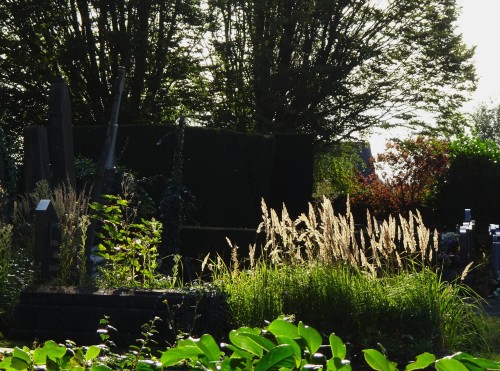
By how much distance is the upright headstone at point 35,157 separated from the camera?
11727mm

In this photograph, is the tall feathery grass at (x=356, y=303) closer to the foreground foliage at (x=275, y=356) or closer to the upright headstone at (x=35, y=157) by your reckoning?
the foreground foliage at (x=275, y=356)

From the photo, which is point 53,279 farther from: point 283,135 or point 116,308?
point 283,135

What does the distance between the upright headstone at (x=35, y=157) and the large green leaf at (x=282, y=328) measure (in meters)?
10.0

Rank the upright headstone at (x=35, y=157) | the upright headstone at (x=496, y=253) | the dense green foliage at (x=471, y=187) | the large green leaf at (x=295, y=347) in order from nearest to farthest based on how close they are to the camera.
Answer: the large green leaf at (x=295, y=347) < the upright headstone at (x=496, y=253) < the upright headstone at (x=35, y=157) < the dense green foliage at (x=471, y=187)

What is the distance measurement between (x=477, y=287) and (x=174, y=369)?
7.69m

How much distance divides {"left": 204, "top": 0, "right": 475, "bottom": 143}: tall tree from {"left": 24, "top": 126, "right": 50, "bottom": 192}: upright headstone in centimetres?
986

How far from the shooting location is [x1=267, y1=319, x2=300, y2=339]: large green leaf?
6.49 feet

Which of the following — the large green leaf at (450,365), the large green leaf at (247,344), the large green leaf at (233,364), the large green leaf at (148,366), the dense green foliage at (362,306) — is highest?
the large green leaf at (247,344)

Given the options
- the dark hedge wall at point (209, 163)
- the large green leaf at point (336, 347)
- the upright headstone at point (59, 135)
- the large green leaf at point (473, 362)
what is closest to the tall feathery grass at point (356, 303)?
the large green leaf at point (336, 347)

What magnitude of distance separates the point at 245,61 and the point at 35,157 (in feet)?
37.1

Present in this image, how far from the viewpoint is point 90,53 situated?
21781 millimetres

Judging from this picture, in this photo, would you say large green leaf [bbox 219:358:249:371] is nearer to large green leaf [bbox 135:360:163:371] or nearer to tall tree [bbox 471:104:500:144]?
large green leaf [bbox 135:360:163:371]

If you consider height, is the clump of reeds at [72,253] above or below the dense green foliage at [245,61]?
below

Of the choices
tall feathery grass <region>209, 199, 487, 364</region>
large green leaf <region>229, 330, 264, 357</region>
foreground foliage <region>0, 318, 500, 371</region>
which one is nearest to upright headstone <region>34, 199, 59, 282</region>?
tall feathery grass <region>209, 199, 487, 364</region>
